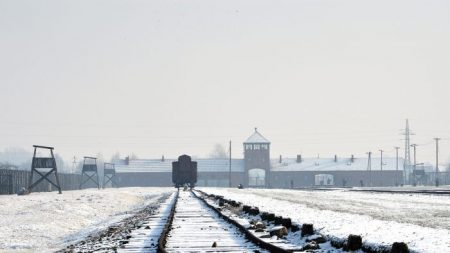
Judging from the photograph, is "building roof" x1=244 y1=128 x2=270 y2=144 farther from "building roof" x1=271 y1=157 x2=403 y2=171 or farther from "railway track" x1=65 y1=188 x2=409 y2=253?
"railway track" x1=65 y1=188 x2=409 y2=253

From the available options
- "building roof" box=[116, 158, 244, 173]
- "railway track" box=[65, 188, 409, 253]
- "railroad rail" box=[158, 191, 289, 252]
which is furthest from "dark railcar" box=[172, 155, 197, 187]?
"railway track" box=[65, 188, 409, 253]

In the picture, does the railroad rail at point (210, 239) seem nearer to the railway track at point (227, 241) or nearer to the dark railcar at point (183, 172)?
the railway track at point (227, 241)

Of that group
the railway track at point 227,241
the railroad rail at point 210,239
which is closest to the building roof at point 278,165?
the railroad rail at point 210,239

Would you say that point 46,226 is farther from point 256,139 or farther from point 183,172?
point 256,139

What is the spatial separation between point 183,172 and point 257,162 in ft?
183

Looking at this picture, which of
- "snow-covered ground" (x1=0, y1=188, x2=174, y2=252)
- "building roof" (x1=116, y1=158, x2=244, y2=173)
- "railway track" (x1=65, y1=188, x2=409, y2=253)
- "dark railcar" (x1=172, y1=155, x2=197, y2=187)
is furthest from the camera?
"building roof" (x1=116, y1=158, x2=244, y2=173)

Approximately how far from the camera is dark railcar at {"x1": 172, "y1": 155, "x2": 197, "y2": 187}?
72.7m

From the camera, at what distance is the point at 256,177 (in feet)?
418

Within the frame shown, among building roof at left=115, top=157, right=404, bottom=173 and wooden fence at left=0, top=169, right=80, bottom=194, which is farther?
building roof at left=115, top=157, right=404, bottom=173

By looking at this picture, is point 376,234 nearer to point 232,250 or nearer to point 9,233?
point 232,250

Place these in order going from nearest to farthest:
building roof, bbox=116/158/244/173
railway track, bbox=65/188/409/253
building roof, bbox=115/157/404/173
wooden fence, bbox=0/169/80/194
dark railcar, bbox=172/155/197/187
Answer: railway track, bbox=65/188/409/253
wooden fence, bbox=0/169/80/194
dark railcar, bbox=172/155/197/187
building roof, bbox=116/158/244/173
building roof, bbox=115/157/404/173

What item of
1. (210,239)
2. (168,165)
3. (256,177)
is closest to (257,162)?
(256,177)

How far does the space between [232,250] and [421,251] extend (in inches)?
95.4

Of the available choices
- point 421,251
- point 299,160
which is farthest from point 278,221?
point 299,160
